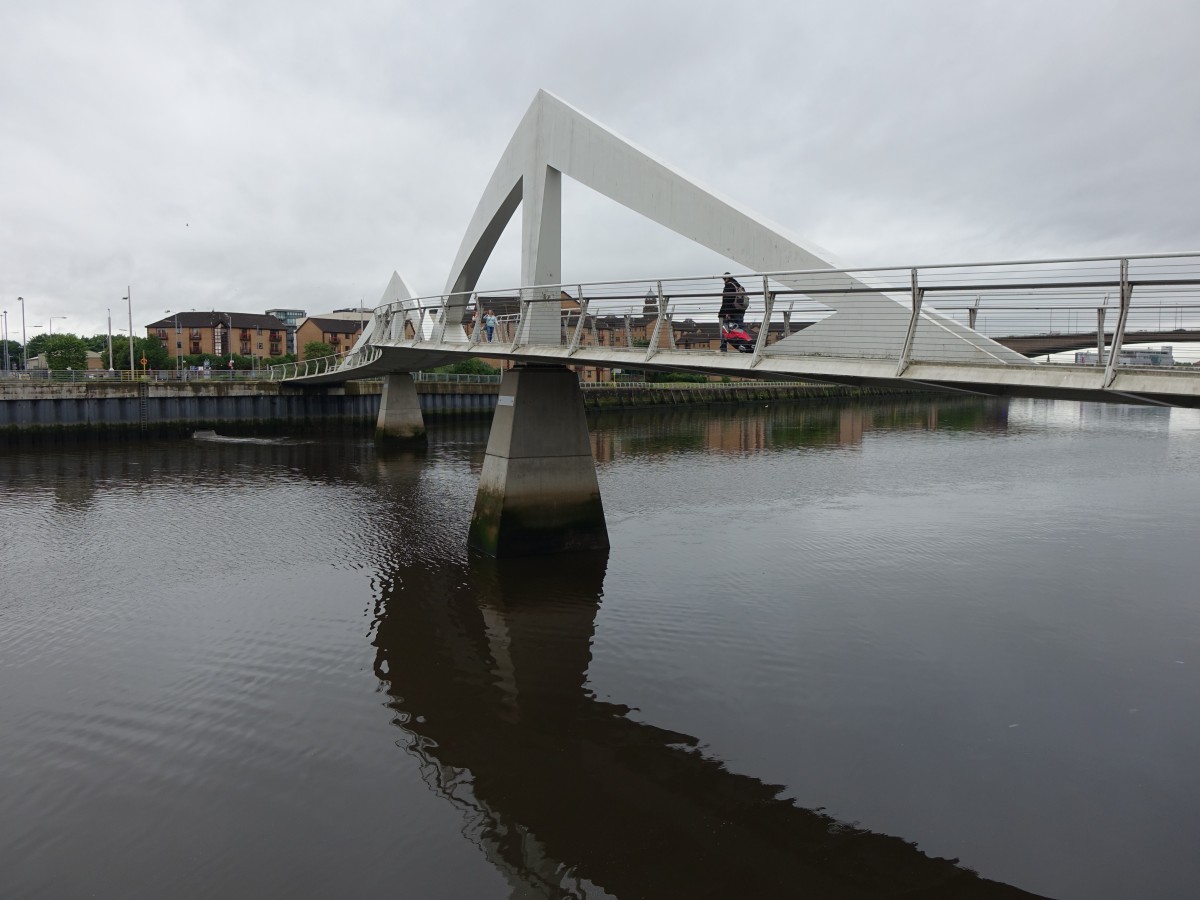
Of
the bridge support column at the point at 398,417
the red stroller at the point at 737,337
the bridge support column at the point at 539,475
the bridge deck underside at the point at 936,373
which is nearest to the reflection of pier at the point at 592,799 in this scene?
the bridge deck underside at the point at 936,373

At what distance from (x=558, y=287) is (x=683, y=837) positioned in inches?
408

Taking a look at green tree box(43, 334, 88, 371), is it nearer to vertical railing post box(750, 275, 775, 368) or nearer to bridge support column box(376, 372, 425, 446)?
bridge support column box(376, 372, 425, 446)

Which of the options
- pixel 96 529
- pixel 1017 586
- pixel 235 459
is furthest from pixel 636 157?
pixel 235 459

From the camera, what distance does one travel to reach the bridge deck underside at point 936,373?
7.63m

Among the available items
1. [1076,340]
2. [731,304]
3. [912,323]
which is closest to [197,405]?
[731,304]

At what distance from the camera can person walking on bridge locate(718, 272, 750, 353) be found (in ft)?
37.7

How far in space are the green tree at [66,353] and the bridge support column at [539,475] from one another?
77.7 m

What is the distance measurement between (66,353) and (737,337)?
90764 mm

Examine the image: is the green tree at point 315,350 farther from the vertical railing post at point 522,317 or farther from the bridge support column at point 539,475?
the vertical railing post at point 522,317

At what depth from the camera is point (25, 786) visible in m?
7.84

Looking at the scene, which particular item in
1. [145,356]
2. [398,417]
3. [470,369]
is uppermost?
[145,356]

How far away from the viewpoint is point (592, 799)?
25.6 feet

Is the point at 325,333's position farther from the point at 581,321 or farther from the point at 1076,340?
the point at 1076,340

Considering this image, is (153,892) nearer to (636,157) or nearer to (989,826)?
(989,826)
